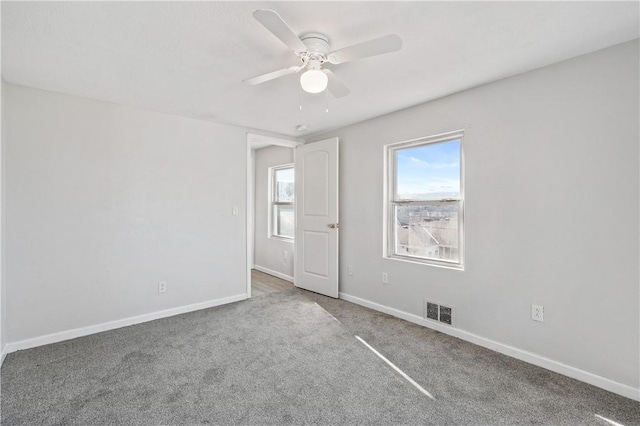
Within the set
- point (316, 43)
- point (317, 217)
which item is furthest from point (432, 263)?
point (316, 43)

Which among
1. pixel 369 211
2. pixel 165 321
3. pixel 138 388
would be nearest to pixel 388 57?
pixel 369 211

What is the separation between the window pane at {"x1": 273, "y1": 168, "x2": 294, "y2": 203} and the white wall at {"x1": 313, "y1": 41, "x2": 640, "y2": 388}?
2.65 metres

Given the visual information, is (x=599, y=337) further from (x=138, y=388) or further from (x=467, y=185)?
(x=138, y=388)

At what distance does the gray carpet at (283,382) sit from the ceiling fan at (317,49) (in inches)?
76.5

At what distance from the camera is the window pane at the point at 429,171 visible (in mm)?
3000

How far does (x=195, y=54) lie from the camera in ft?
6.90

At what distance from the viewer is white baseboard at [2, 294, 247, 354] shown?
8.54 feet

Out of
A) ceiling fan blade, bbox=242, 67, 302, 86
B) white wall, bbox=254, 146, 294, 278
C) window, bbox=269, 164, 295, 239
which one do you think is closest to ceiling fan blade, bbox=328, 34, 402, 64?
ceiling fan blade, bbox=242, 67, 302, 86

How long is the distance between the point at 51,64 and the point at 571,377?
4.35m

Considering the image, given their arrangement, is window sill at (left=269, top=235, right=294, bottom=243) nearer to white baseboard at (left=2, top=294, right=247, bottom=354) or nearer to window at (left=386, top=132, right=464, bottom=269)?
white baseboard at (left=2, top=294, right=247, bottom=354)

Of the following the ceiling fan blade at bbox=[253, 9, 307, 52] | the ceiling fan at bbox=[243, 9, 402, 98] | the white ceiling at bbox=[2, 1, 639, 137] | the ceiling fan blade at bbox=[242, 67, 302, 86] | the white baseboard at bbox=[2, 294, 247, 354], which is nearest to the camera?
the ceiling fan blade at bbox=[253, 9, 307, 52]

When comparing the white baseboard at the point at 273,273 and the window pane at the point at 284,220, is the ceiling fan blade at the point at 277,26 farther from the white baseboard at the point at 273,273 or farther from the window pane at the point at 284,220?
the white baseboard at the point at 273,273

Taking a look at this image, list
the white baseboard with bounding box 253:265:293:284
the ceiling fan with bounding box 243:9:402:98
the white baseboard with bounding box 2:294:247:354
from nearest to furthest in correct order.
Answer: the ceiling fan with bounding box 243:9:402:98
the white baseboard with bounding box 2:294:247:354
the white baseboard with bounding box 253:265:293:284

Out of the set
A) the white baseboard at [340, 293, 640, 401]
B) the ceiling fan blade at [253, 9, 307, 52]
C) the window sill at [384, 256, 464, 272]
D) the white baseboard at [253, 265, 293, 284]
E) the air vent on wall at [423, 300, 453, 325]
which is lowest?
the white baseboard at [340, 293, 640, 401]
